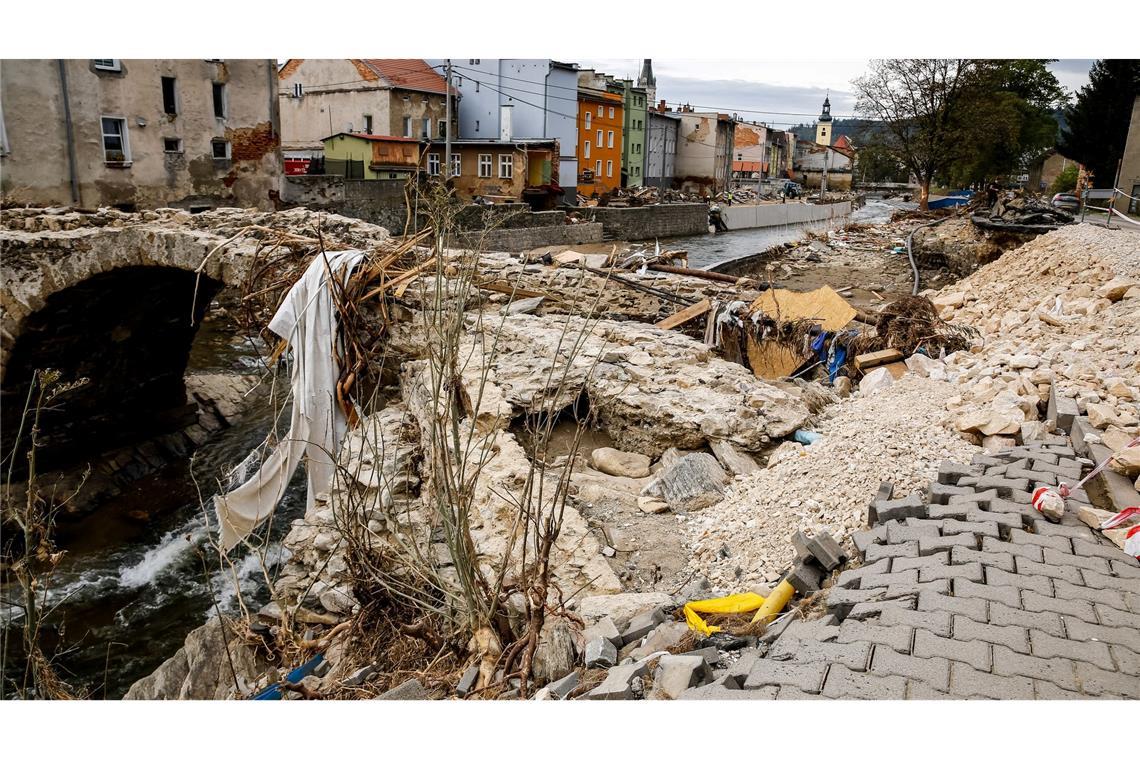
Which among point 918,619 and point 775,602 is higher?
point 918,619

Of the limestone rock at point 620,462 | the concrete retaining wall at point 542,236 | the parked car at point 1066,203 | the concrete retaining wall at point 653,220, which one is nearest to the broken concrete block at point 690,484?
the limestone rock at point 620,462

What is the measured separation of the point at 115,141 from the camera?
389 inches

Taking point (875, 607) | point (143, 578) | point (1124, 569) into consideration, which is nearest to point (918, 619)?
point (875, 607)

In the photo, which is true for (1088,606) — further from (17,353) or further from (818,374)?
(17,353)

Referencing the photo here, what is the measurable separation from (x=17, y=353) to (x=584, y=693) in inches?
328

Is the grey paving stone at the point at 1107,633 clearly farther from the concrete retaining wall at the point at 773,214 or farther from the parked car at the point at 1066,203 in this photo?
the concrete retaining wall at the point at 773,214

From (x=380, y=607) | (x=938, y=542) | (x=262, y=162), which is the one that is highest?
(x=262, y=162)

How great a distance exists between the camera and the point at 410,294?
6.49 meters

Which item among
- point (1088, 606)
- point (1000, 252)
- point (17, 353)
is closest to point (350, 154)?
point (17, 353)

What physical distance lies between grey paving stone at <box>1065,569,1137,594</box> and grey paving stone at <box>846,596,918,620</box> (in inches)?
24.5

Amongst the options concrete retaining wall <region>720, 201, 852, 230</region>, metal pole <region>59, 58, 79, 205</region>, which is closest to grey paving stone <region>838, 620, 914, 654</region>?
metal pole <region>59, 58, 79, 205</region>

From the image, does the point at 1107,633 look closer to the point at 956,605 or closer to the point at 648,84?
the point at 956,605

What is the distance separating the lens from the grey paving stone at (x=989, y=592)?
2.54m

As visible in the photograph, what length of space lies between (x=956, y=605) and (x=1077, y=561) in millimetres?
611
